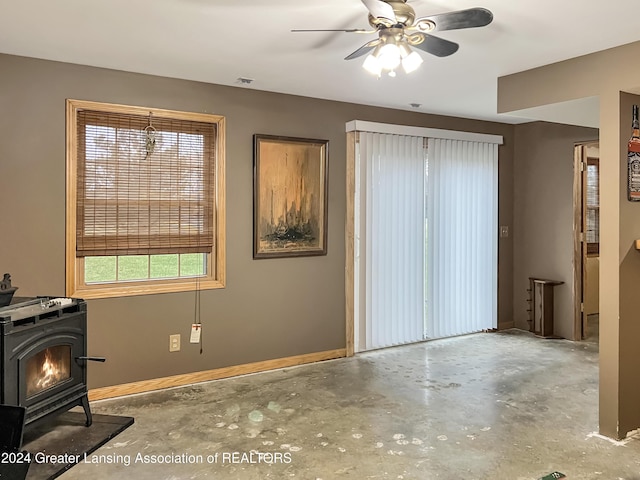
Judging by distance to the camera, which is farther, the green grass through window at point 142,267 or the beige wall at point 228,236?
the green grass through window at point 142,267

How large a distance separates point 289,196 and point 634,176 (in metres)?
2.55

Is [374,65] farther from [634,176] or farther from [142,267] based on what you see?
[142,267]

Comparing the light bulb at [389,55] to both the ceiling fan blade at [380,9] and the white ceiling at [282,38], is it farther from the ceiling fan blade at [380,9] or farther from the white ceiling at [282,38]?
the white ceiling at [282,38]

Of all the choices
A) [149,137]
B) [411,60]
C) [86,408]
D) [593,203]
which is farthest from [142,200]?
[593,203]

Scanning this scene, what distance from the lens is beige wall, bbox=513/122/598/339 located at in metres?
5.60

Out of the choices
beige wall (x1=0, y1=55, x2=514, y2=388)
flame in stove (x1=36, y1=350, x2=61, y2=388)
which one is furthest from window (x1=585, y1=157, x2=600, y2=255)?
flame in stove (x1=36, y1=350, x2=61, y2=388)

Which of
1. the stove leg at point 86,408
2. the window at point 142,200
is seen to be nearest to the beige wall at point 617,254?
the window at point 142,200

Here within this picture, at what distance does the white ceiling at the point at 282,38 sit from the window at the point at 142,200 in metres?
0.39

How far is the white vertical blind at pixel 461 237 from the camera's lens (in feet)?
17.9

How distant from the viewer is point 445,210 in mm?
5512

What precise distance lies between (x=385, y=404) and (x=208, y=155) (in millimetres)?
2308

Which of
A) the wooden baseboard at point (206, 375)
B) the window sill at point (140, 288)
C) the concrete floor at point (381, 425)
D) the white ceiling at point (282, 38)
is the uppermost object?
the white ceiling at point (282, 38)

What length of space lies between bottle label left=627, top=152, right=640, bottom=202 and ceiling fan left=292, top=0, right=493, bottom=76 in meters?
1.37

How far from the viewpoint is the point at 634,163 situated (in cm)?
308
